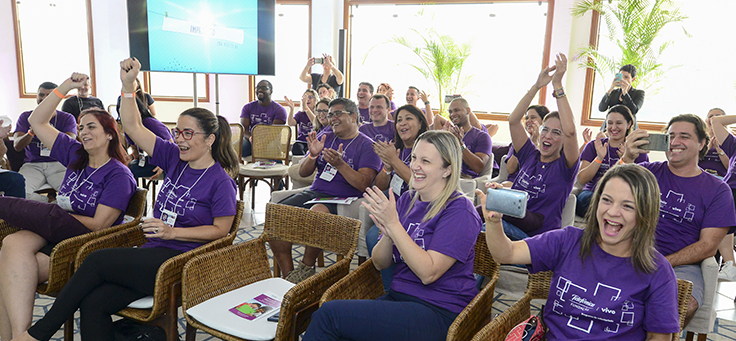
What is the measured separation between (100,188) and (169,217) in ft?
1.60

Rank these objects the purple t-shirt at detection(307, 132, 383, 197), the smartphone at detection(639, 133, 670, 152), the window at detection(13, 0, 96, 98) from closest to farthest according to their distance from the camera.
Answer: the smartphone at detection(639, 133, 670, 152) → the purple t-shirt at detection(307, 132, 383, 197) → the window at detection(13, 0, 96, 98)

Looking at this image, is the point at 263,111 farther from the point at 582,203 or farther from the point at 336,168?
the point at 582,203

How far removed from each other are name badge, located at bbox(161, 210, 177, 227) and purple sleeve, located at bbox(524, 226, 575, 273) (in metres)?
1.58

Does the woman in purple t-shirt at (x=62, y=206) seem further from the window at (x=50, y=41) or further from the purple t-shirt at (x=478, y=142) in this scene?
the window at (x=50, y=41)

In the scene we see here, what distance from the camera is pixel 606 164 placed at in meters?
3.74

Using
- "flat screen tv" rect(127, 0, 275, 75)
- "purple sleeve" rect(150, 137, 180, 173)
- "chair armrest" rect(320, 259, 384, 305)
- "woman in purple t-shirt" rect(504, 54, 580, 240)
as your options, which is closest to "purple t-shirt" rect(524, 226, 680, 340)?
"chair armrest" rect(320, 259, 384, 305)

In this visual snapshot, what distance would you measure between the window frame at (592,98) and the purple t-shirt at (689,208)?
5.40 meters

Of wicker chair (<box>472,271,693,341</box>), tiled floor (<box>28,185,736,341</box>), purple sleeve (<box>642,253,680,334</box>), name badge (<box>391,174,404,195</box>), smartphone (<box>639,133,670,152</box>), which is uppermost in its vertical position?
smartphone (<box>639,133,670,152</box>)

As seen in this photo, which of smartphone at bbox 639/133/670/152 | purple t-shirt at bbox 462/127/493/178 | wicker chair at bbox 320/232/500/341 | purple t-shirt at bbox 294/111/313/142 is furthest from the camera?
purple t-shirt at bbox 294/111/313/142

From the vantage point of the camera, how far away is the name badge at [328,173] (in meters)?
3.39

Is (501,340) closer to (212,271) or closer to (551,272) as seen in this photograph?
(551,272)

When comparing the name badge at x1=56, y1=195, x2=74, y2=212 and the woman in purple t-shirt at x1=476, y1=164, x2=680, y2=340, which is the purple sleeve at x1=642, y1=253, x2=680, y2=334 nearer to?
the woman in purple t-shirt at x1=476, y1=164, x2=680, y2=340

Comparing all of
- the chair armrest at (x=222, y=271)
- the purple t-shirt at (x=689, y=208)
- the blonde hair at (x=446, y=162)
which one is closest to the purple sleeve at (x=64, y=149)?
the chair armrest at (x=222, y=271)

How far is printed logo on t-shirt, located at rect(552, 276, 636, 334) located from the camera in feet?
4.89
